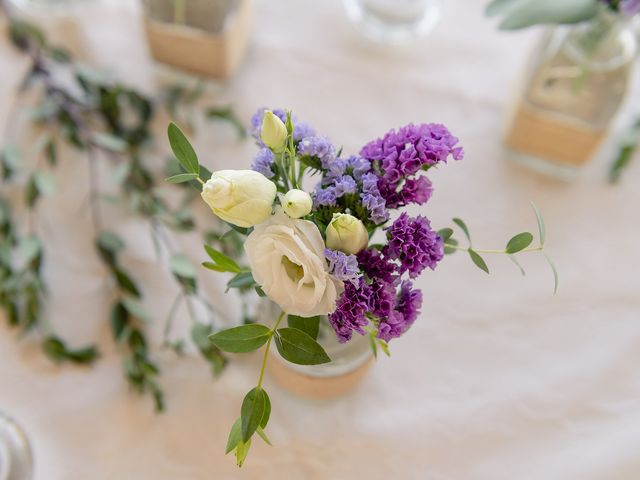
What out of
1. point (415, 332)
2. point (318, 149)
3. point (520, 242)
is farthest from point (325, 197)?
point (415, 332)

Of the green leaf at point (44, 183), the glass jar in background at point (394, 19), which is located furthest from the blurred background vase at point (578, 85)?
the green leaf at point (44, 183)

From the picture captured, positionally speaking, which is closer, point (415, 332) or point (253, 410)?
point (253, 410)

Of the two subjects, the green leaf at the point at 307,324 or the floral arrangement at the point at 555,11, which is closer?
the green leaf at the point at 307,324

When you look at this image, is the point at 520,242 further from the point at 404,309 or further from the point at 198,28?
the point at 198,28

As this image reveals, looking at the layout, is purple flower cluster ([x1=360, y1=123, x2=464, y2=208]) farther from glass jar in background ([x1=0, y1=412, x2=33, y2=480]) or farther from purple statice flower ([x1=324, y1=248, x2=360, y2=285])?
glass jar in background ([x1=0, y1=412, x2=33, y2=480])

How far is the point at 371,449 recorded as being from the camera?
2.11 ft

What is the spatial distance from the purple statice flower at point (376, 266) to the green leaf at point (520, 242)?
0.31 feet

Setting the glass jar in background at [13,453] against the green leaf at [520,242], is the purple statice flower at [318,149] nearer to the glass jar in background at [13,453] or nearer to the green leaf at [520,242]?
the green leaf at [520,242]

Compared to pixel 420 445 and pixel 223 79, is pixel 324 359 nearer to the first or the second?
pixel 420 445

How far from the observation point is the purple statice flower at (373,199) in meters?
0.45

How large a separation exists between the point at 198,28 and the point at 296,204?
427 mm

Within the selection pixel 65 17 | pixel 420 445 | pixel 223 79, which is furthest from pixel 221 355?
pixel 65 17

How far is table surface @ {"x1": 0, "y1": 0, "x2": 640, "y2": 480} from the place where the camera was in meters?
0.64

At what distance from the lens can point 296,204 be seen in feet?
1.38
